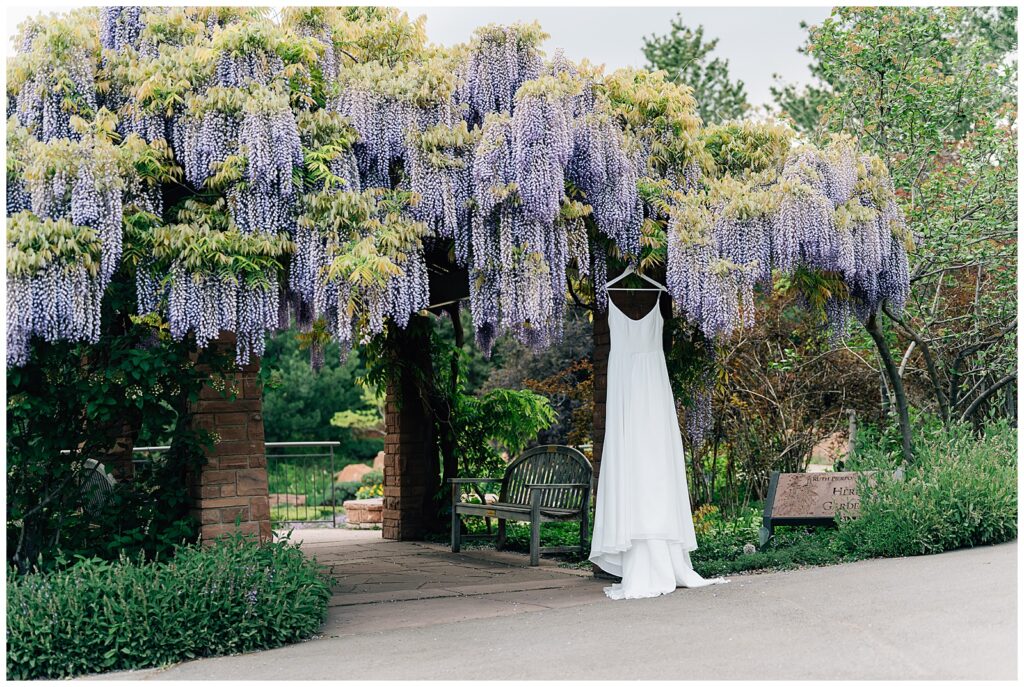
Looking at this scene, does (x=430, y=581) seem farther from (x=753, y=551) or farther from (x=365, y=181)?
(x=365, y=181)

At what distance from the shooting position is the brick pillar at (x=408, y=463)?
33.4ft

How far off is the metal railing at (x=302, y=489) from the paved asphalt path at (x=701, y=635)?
651 cm

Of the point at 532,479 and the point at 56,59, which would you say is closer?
the point at 56,59

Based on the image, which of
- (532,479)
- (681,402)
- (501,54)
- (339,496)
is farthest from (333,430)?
(501,54)

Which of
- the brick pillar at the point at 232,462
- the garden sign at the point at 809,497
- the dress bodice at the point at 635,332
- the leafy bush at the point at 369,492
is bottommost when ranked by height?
the leafy bush at the point at 369,492

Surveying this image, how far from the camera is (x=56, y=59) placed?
5.70 meters

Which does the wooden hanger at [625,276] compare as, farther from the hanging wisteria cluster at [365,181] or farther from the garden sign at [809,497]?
the garden sign at [809,497]

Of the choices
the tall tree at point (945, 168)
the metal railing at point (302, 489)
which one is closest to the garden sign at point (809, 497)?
the tall tree at point (945, 168)

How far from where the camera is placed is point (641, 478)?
674 cm

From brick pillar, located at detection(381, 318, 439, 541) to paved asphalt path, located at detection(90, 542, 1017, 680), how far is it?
3.70 m

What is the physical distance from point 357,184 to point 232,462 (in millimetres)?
1885

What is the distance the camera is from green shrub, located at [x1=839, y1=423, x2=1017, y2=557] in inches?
279

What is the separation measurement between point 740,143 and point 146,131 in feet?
12.9

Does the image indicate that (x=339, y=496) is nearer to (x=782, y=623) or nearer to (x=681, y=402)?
(x=681, y=402)
